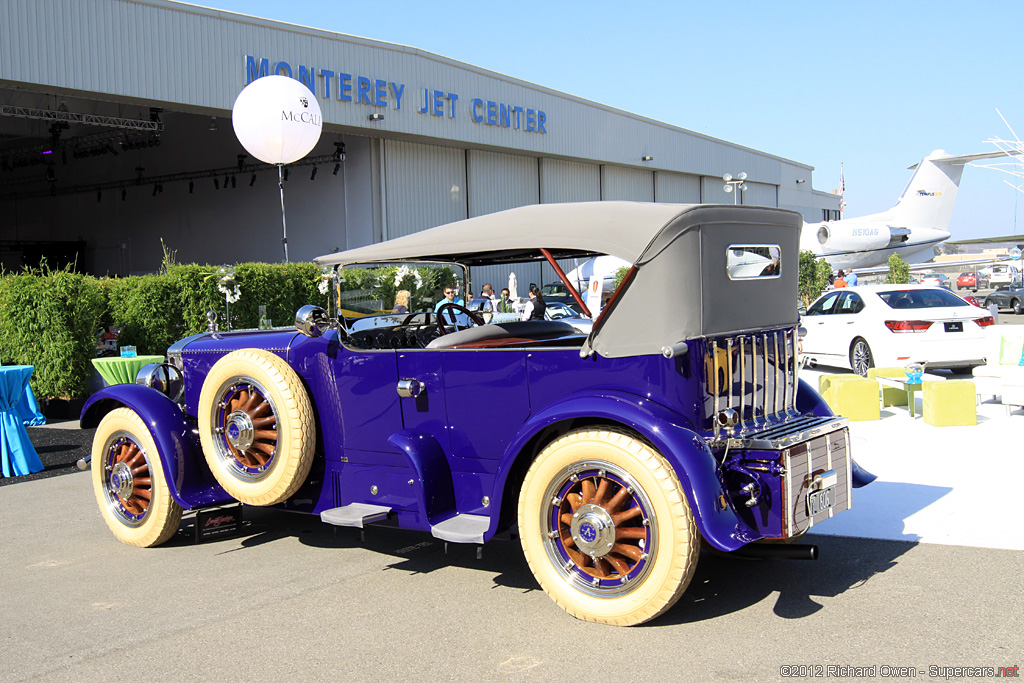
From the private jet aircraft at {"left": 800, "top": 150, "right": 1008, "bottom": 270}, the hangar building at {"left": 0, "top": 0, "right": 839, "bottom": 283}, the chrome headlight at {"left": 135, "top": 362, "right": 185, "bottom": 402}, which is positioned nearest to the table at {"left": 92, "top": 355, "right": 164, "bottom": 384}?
the chrome headlight at {"left": 135, "top": 362, "right": 185, "bottom": 402}

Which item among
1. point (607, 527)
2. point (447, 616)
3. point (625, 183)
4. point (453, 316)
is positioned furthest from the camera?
point (625, 183)

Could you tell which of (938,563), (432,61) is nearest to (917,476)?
(938,563)

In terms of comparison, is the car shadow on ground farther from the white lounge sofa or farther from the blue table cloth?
the blue table cloth

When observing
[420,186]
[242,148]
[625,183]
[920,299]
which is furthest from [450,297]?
[625,183]

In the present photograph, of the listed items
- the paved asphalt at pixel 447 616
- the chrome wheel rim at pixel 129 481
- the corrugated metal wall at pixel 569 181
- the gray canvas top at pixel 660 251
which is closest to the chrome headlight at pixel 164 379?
the chrome wheel rim at pixel 129 481

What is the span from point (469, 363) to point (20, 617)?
2.65 m

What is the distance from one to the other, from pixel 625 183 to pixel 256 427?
101 ft

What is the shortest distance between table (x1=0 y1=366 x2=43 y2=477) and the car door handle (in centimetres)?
572

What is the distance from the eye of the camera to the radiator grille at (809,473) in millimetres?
3754

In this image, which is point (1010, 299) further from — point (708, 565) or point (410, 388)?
point (410, 388)

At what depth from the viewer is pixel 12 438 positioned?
27.1 feet

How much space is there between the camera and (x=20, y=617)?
4289mm

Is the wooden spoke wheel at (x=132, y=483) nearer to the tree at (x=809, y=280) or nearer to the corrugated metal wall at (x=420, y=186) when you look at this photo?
the corrugated metal wall at (x=420, y=186)

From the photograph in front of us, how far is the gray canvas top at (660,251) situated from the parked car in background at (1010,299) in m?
32.6
